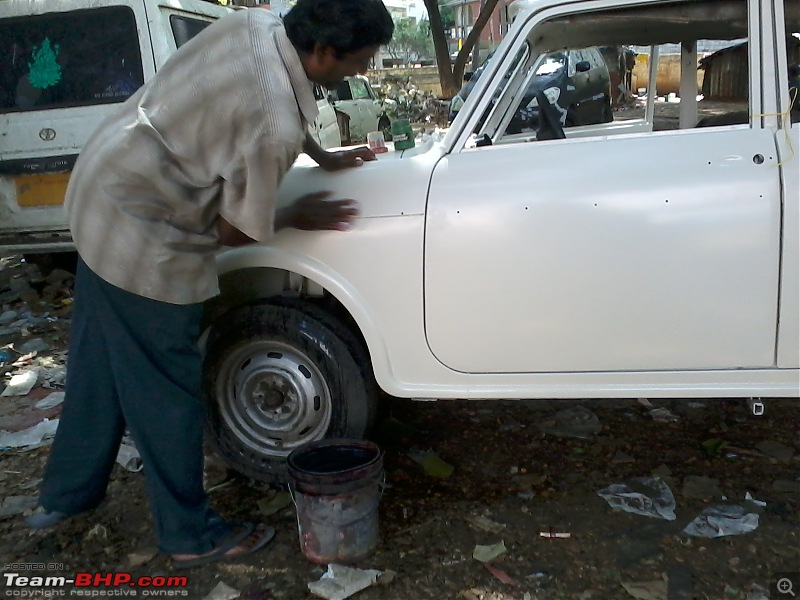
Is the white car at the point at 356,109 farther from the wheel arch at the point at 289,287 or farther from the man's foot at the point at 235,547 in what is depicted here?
the man's foot at the point at 235,547

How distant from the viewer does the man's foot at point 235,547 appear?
2641 mm

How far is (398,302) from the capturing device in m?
2.65

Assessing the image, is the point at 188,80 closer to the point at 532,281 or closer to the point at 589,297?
the point at 532,281

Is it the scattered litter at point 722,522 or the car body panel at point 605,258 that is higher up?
the car body panel at point 605,258

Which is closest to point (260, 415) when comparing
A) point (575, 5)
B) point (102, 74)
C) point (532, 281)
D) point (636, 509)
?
point (532, 281)

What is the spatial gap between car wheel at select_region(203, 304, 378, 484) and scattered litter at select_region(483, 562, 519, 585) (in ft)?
2.28

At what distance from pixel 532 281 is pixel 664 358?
0.52 metres

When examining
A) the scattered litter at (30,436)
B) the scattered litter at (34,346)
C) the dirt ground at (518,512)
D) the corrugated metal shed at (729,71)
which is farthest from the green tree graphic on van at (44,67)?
the corrugated metal shed at (729,71)

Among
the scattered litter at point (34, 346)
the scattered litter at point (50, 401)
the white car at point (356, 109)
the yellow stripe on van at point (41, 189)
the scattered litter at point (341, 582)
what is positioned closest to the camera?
the scattered litter at point (341, 582)

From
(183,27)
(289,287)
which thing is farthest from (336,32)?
(183,27)

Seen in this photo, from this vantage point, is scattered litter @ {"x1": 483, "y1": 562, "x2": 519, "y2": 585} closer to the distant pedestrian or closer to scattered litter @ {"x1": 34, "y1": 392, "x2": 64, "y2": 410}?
the distant pedestrian

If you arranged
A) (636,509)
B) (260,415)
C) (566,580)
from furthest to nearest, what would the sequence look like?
(260,415) < (636,509) < (566,580)

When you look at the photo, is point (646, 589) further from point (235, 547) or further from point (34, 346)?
point (34, 346)

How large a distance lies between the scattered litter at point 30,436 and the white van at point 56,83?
6.54 ft
